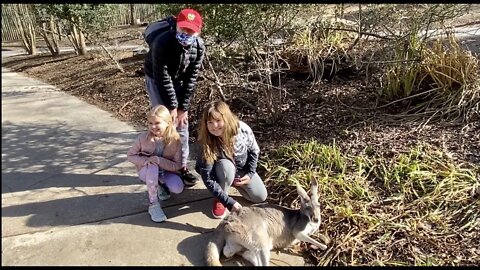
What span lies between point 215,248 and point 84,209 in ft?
4.07

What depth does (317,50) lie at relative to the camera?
6.22 m

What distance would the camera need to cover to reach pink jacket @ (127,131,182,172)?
356 cm

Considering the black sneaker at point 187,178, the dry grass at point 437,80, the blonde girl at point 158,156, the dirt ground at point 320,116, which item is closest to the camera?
the blonde girl at point 158,156

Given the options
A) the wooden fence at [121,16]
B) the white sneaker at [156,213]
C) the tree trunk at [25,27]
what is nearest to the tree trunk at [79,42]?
the wooden fence at [121,16]

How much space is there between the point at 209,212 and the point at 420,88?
9.41ft

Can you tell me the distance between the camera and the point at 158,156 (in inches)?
142

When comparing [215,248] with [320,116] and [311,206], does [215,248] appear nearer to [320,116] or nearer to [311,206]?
[311,206]

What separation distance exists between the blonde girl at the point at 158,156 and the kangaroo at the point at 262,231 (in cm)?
64

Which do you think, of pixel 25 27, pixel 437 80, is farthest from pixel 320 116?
pixel 25 27

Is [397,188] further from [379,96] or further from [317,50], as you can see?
[317,50]

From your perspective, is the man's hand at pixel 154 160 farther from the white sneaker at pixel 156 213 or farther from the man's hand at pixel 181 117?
the man's hand at pixel 181 117

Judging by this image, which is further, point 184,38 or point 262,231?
point 184,38

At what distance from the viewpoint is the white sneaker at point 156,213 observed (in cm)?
338

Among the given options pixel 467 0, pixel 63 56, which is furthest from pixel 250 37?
pixel 63 56
